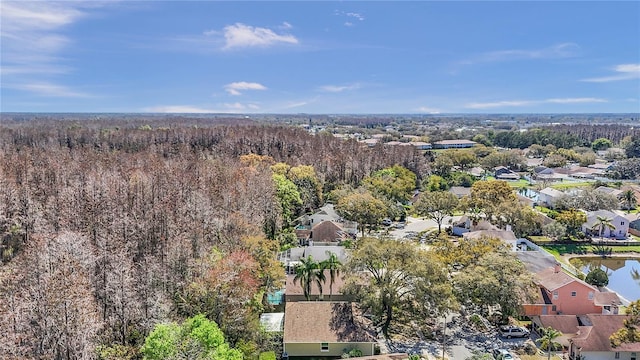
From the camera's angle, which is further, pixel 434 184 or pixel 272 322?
pixel 434 184

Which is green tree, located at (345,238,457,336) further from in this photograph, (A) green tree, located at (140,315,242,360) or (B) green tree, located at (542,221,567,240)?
(B) green tree, located at (542,221,567,240)

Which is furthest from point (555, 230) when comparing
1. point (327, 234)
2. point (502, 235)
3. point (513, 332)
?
point (327, 234)

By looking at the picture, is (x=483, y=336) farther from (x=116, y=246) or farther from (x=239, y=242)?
(x=116, y=246)

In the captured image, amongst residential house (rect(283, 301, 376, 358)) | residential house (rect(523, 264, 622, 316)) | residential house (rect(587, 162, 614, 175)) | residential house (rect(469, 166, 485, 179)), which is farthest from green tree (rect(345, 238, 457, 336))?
residential house (rect(587, 162, 614, 175))

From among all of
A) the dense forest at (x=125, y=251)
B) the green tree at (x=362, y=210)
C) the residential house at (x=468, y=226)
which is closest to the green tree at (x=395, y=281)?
the dense forest at (x=125, y=251)

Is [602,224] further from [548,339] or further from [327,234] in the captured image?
[327,234]

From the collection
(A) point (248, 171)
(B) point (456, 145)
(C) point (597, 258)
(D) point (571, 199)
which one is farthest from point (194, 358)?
(B) point (456, 145)
